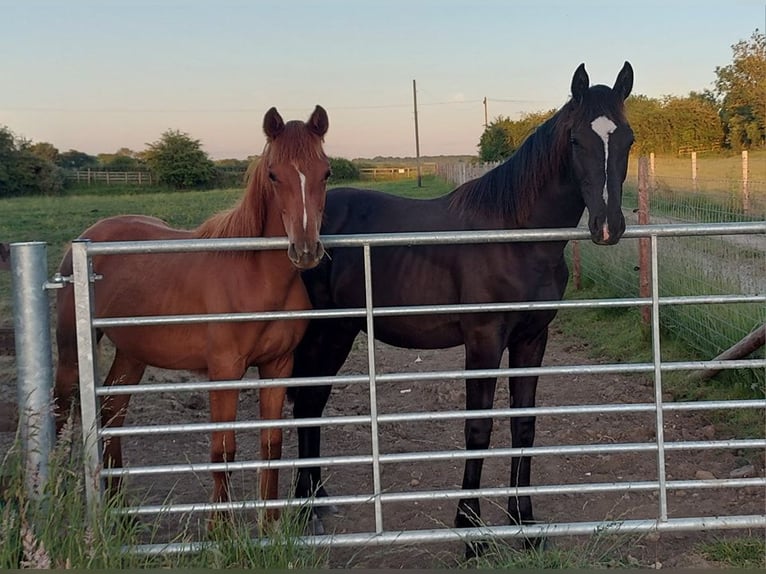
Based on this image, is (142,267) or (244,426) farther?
(142,267)

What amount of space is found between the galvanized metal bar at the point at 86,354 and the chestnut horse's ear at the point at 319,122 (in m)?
1.08

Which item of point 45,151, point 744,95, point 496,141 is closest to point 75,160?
point 45,151

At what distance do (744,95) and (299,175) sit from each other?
→ 18660 millimetres

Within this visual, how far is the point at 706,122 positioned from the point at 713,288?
21.0 m

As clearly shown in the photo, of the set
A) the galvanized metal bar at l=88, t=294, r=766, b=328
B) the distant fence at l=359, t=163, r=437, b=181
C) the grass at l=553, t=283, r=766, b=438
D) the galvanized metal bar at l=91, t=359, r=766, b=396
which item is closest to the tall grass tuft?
the galvanized metal bar at l=91, t=359, r=766, b=396

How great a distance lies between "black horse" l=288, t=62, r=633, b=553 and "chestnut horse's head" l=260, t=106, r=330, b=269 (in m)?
0.34

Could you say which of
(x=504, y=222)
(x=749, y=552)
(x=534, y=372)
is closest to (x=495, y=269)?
(x=504, y=222)

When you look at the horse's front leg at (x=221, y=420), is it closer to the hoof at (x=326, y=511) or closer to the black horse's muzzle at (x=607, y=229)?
the hoof at (x=326, y=511)

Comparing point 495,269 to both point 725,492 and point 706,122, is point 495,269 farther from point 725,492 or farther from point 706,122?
point 706,122

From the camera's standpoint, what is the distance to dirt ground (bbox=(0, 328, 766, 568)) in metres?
3.39

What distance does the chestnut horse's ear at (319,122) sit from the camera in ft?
10.7

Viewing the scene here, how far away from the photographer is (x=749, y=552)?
3137mm

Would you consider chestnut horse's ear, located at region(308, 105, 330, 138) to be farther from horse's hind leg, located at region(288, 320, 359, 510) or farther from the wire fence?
the wire fence

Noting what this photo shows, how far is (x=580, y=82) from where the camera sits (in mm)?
3316
